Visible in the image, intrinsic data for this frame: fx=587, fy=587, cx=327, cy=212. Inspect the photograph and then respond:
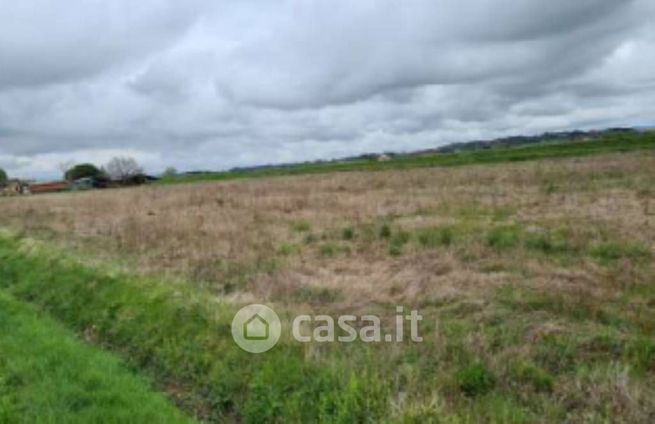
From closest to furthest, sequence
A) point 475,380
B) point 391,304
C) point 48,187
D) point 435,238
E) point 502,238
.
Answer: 1. point 475,380
2. point 391,304
3. point 502,238
4. point 435,238
5. point 48,187

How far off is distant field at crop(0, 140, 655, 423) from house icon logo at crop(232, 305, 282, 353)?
182mm

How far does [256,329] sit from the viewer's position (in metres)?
8.03

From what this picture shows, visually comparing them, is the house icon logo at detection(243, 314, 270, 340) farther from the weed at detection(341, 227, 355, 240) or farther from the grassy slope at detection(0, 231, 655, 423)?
the weed at detection(341, 227, 355, 240)

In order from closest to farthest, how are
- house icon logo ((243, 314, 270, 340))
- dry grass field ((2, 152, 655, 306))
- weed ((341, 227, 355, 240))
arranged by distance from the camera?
house icon logo ((243, 314, 270, 340)) < dry grass field ((2, 152, 655, 306)) < weed ((341, 227, 355, 240))

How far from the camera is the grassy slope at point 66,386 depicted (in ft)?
20.3

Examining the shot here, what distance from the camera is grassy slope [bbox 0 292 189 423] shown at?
619 centimetres

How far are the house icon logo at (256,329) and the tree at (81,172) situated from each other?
13382 centimetres

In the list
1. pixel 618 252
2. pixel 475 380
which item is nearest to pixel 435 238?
pixel 618 252

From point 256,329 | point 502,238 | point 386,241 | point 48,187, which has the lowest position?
point 48,187

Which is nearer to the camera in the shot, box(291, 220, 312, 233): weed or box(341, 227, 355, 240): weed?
box(341, 227, 355, 240): weed

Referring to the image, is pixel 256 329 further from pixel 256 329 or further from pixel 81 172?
pixel 81 172

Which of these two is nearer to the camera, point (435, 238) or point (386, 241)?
point (435, 238)

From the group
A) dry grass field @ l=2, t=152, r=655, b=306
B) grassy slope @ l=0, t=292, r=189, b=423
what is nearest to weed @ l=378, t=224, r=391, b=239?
dry grass field @ l=2, t=152, r=655, b=306

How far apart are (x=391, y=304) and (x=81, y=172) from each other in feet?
453
